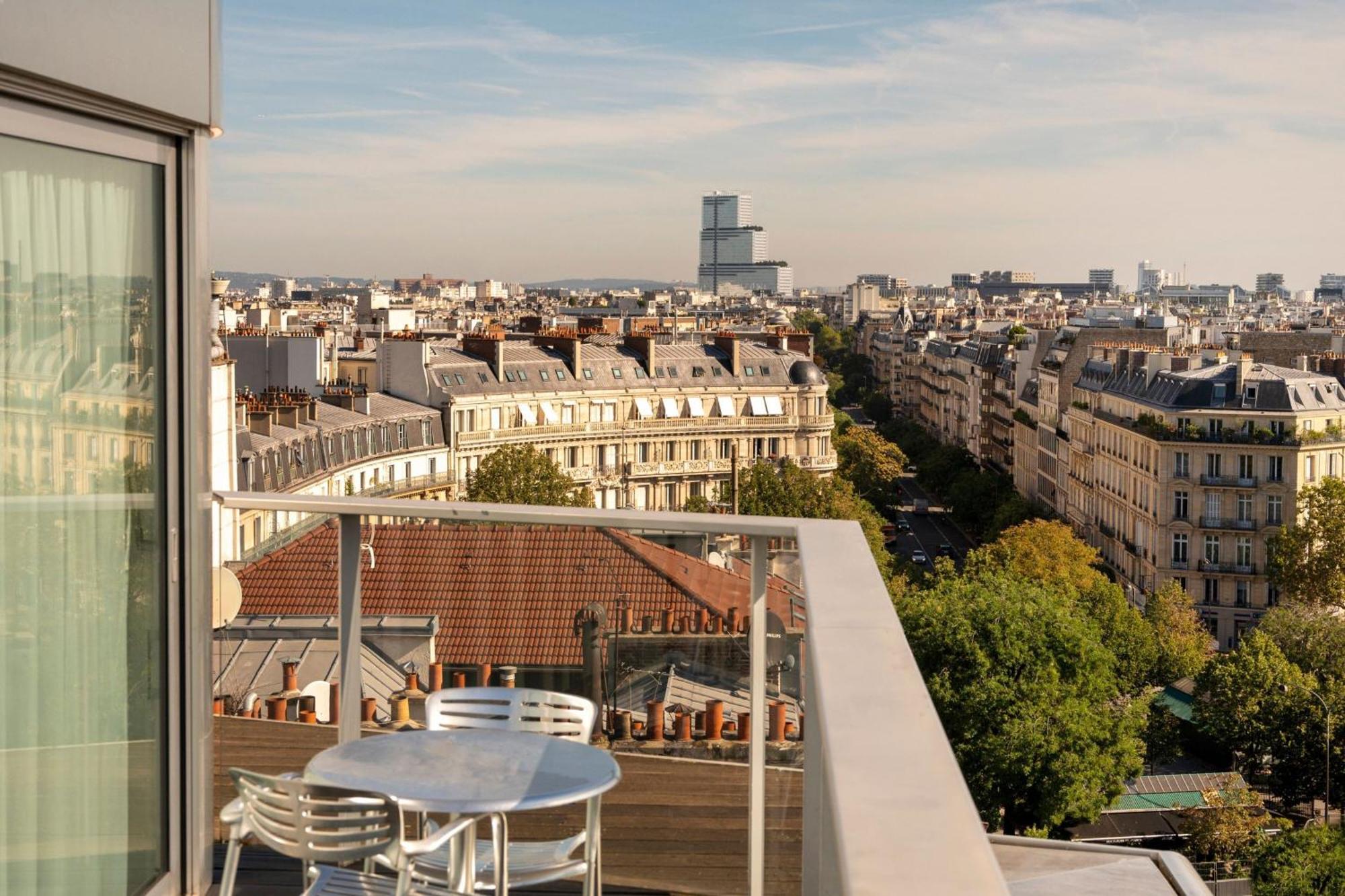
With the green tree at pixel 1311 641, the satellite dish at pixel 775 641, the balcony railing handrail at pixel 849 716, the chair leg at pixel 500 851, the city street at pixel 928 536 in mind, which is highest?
the balcony railing handrail at pixel 849 716

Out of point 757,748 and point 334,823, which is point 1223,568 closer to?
point 757,748

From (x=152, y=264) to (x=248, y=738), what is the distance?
112 cm

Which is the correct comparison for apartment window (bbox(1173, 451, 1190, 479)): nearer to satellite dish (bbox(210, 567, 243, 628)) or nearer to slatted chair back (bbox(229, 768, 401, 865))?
satellite dish (bbox(210, 567, 243, 628))

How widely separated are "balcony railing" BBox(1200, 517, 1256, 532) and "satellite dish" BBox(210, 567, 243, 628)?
163 feet

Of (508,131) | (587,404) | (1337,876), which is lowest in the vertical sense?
(1337,876)

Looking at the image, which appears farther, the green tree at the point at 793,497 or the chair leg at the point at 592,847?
the green tree at the point at 793,497

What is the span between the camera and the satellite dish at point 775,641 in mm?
3441

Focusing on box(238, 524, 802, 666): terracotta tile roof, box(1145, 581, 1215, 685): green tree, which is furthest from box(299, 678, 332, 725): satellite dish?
box(1145, 581, 1215, 685): green tree

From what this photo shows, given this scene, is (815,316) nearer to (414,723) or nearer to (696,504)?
(696,504)

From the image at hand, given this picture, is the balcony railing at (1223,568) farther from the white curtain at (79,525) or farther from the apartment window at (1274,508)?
the white curtain at (79,525)

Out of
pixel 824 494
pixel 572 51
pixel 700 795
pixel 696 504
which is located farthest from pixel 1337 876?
pixel 572 51

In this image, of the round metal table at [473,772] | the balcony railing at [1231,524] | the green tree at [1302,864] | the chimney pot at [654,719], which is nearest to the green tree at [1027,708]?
the green tree at [1302,864]

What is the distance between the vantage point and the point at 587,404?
57.8m

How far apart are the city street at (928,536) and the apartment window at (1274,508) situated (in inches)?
511
